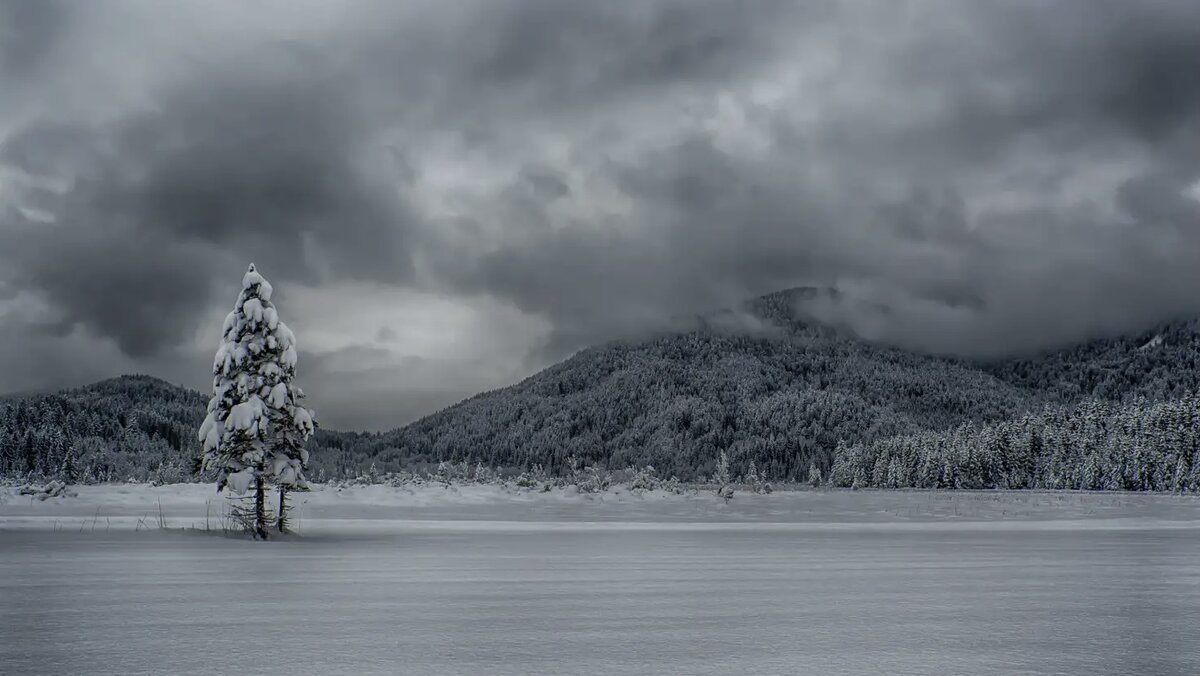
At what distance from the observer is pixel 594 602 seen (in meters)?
16.1

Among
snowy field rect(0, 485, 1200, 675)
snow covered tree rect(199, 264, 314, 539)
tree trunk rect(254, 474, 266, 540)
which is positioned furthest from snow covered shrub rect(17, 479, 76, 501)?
tree trunk rect(254, 474, 266, 540)

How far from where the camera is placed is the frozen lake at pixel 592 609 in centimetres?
1091

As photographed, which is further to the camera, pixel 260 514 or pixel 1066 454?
pixel 1066 454

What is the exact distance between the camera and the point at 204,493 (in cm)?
5972

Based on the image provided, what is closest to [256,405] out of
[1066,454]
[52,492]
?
[52,492]

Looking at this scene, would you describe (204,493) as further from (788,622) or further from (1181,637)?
(1181,637)

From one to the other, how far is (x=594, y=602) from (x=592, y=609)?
90cm

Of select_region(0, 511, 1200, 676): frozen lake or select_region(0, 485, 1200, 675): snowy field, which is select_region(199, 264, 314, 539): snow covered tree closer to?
select_region(0, 485, 1200, 675): snowy field

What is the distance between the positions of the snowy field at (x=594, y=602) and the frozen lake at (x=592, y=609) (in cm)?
6

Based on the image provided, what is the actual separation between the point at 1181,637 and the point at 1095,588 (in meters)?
6.22

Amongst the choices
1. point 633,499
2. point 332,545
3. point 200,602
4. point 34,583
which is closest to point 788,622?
point 200,602

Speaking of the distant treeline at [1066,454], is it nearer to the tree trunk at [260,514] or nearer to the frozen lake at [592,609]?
the frozen lake at [592,609]

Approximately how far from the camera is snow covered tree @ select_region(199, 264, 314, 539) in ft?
112

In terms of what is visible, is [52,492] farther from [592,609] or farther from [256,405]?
[592,609]
